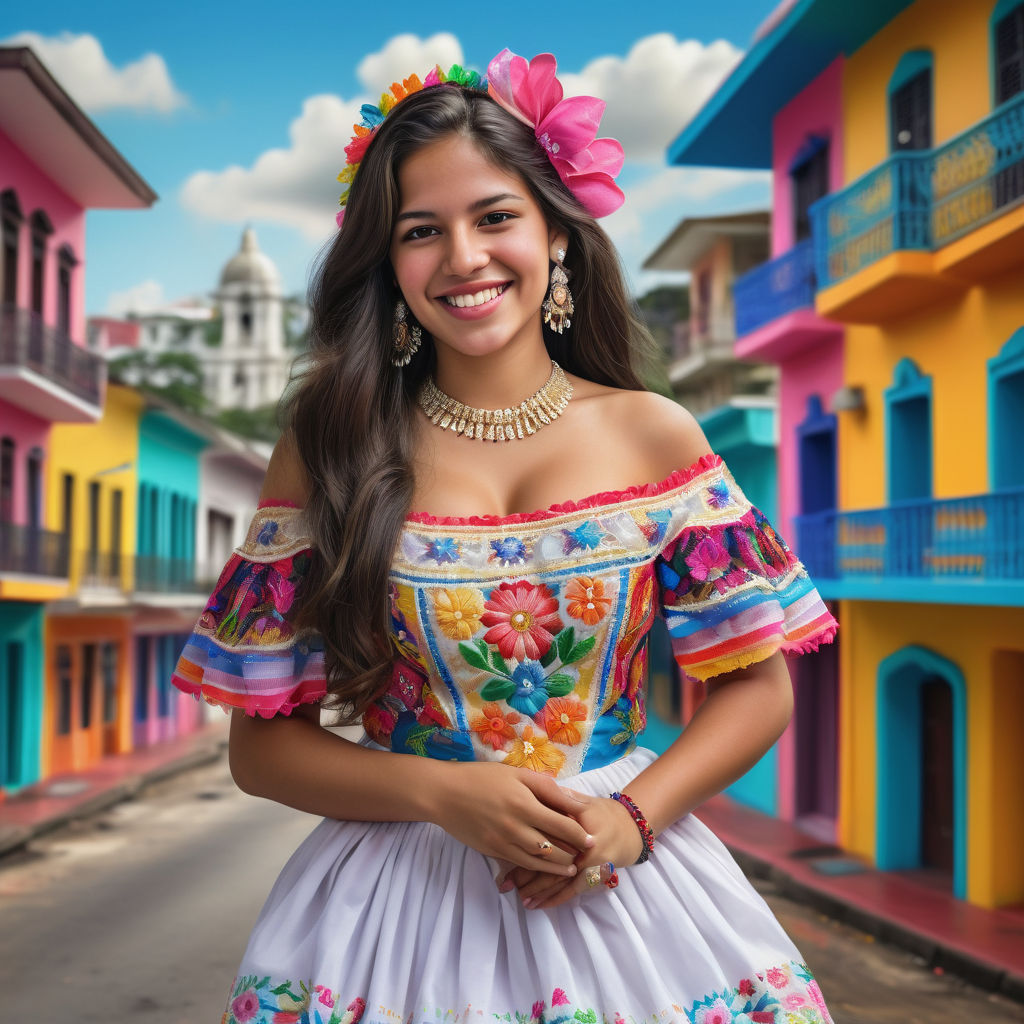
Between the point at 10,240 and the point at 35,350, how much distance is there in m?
1.34

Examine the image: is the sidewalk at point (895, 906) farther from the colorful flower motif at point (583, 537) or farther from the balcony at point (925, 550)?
the colorful flower motif at point (583, 537)

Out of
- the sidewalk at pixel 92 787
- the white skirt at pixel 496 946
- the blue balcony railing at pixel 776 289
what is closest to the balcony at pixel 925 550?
the blue balcony railing at pixel 776 289

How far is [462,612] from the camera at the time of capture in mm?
1745

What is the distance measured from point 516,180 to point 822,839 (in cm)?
1165

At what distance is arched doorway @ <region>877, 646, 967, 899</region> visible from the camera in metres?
11.2

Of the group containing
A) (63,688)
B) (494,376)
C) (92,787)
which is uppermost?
(494,376)

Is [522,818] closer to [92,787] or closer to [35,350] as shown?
[35,350]

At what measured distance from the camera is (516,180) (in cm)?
187

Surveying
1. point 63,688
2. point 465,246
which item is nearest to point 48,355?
point 63,688

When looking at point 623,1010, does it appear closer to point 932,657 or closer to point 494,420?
point 494,420

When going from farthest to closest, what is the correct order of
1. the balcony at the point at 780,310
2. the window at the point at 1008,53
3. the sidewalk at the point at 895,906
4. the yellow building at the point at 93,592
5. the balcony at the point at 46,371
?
the yellow building at the point at 93,592 < the balcony at the point at 46,371 < the balcony at the point at 780,310 < the window at the point at 1008,53 < the sidewalk at the point at 895,906

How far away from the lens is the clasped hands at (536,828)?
1.55m

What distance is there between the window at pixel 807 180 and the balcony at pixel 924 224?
1.54 m

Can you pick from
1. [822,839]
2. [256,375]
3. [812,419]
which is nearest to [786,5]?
[812,419]
